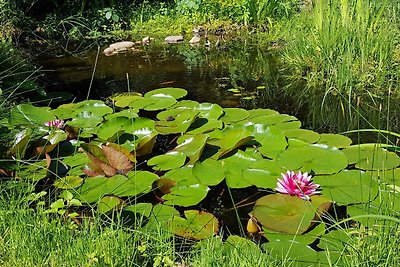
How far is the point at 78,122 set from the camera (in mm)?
3451

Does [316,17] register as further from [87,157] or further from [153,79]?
[87,157]

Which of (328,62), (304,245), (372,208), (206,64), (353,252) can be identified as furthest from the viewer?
(206,64)

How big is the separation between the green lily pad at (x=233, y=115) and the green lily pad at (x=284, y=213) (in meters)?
1.12

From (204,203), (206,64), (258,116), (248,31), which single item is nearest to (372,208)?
(204,203)

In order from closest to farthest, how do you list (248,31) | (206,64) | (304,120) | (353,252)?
(353,252)
(304,120)
(206,64)
(248,31)

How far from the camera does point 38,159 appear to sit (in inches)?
112

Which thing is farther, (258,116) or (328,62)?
(328,62)

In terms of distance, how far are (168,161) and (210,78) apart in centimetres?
228

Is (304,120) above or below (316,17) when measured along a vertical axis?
below

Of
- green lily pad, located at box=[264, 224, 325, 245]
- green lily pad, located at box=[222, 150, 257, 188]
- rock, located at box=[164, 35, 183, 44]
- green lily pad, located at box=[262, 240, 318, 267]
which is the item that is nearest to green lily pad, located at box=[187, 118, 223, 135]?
green lily pad, located at box=[222, 150, 257, 188]

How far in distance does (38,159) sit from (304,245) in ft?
5.28

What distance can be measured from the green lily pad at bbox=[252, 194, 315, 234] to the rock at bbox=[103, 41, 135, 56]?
4693mm

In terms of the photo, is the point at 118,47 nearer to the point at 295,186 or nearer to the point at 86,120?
the point at 86,120

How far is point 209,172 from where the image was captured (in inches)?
107
